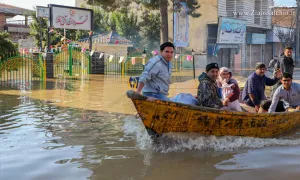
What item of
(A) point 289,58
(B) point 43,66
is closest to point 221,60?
(B) point 43,66

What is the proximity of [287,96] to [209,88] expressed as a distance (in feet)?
7.61

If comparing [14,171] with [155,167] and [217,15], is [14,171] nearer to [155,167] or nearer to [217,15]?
[155,167]

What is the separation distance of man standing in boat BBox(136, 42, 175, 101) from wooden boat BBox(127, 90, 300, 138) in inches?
21.0

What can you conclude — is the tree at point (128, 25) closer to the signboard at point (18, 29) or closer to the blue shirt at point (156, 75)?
the signboard at point (18, 29)

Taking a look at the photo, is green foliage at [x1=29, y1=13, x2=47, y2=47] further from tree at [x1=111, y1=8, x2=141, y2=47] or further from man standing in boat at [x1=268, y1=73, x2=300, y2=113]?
man standing in boat at [x1=268, y1=73, x2=300, y2=113]

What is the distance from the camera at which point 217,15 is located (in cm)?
2920

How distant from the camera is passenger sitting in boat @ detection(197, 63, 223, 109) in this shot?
5852 mm

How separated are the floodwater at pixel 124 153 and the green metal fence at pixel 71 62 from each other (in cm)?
1135

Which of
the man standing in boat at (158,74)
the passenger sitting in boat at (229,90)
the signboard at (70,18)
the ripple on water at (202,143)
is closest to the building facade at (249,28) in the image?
the signboard at (70,18)

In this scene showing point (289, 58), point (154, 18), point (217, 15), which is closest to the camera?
point (289, 58)

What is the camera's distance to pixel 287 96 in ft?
24.2

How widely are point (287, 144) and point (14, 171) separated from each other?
4.34 meters

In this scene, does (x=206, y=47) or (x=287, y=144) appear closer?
(x=287, y=144)

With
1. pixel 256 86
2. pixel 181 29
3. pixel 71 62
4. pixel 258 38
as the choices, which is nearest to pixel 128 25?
pixel 181 29
